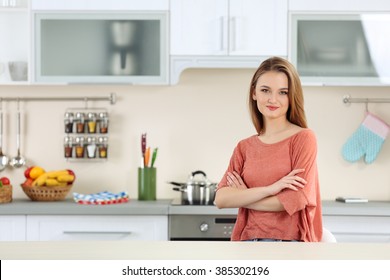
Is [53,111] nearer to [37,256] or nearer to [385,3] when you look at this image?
[385,3]

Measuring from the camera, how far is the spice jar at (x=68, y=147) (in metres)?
4.06

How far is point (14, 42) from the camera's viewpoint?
3908mm

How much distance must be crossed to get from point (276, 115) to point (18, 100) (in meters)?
2.23

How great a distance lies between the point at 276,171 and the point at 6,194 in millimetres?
1928

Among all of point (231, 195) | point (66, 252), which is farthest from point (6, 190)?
point (66, 252)

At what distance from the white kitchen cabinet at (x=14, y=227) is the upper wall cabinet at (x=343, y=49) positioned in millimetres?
1632

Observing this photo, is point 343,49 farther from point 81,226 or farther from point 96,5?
point 81,226

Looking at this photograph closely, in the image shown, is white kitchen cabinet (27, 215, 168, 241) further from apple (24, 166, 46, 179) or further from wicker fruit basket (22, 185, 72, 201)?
apple (24, 166, 46, 179)

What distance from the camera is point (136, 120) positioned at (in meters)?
4.15

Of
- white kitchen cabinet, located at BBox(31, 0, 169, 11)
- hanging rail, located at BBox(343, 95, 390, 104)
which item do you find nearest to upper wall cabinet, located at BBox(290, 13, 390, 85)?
hanging rail, located at BBox(343, 95, 390, 104)

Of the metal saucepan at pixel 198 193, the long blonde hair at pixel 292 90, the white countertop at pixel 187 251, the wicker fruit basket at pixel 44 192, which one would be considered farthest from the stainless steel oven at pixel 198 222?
the white countertop at pixel 187 251

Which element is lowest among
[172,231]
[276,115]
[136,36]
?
[172,231]

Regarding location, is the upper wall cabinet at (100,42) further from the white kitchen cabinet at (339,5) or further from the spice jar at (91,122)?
the white kitchen cabinet at (339,5)

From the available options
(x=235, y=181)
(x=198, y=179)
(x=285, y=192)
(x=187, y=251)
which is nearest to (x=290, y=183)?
(x=285, y=192)
